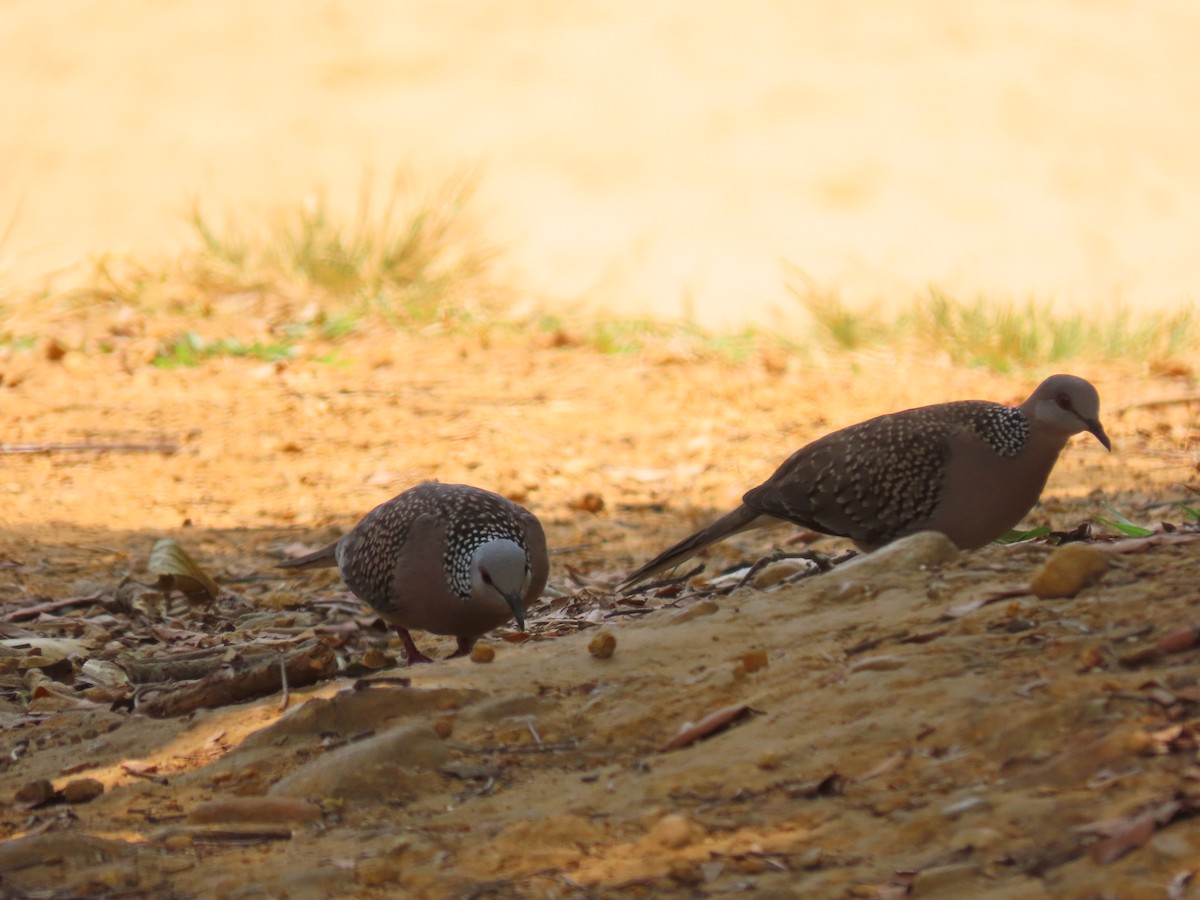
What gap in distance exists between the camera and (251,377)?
392 inches

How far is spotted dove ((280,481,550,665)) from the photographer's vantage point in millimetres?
4793

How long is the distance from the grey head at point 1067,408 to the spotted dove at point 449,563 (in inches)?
69.0

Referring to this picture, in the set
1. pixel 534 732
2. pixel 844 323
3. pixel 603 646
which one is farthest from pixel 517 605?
pixel 844 323

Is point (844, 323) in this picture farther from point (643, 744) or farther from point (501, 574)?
point (643, 744)

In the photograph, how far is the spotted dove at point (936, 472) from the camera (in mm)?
5074

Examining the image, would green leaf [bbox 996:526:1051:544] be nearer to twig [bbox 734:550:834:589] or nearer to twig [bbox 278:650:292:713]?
twig [bbox 734:550:834:589]

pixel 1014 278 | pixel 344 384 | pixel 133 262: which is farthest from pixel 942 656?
pixel 1014 278

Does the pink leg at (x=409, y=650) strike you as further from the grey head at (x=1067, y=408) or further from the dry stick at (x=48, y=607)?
the grey head at (x=1067, y=408)

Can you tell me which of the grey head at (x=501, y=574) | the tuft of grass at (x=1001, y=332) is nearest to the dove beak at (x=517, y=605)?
the grey head at (x=501, y=574)

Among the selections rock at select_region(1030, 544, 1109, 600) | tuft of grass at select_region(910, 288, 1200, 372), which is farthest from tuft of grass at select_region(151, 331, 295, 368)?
rock at select_region(1030, 544, 1109, 600)

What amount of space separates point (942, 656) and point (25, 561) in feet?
15.4

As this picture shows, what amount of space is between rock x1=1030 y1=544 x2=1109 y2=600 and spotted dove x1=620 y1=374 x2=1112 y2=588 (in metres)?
1.34

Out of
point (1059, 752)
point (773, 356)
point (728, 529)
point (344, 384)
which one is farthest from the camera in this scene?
point (773, 356)

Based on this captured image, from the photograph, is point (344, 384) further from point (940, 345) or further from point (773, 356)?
point (940, 345)
